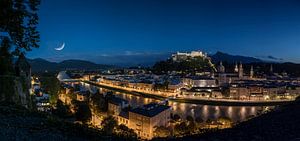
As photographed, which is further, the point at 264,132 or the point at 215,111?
the point at 215,111

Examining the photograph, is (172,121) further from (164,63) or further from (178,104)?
(164,63)

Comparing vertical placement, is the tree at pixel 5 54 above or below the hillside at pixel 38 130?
above

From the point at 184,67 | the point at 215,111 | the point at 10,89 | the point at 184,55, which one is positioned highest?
the point at 184,55

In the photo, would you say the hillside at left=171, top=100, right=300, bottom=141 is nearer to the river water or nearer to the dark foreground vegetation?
the dark foreground vegetation

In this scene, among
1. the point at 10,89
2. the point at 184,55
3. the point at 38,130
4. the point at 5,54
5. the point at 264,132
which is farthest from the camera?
the point at 184,55

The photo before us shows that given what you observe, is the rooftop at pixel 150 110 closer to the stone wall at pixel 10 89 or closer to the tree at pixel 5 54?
the stone wall at pixel 10 89

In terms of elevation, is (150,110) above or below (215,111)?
above

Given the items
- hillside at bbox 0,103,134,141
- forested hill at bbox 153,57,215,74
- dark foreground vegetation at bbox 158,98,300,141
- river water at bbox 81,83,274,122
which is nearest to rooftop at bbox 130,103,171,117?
river water at bbox 81,83,274,122

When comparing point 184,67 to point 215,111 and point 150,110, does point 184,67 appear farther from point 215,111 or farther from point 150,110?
point 150,110

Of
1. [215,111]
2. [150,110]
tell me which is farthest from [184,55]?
[150,110]

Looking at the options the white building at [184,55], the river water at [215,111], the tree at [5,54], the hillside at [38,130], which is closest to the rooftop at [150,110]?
the river water at [215,111]

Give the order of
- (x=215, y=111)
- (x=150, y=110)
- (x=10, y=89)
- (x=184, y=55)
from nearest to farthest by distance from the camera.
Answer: (x=10, y=89), (x=150, y=110), (x=215, y=111), (x=184, y=55)

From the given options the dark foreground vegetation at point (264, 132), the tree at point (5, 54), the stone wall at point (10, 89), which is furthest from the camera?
the stone wall at point (10, 89)
